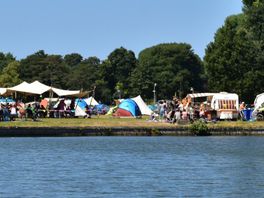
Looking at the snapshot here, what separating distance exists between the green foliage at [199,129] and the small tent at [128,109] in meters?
16.0

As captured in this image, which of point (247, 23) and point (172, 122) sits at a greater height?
point (247, 23)

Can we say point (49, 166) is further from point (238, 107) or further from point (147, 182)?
point (238, 107)

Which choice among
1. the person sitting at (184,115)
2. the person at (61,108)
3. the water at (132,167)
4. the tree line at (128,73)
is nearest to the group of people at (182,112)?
the person sitting at (184,115)

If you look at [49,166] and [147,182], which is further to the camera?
[49,166]

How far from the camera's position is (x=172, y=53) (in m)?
177

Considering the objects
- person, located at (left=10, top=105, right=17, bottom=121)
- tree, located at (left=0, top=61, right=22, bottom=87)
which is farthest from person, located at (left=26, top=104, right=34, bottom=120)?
tree, located at (left=0, top=61, right=22, bottom=87)

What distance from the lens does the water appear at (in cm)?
2942

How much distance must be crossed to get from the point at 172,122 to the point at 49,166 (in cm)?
2492

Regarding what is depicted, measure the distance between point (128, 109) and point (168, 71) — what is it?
95743 mm

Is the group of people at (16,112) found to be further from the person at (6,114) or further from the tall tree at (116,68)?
the tall tree at (116,68)

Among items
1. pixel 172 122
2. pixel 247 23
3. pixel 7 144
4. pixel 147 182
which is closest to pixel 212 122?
pixel 172 122

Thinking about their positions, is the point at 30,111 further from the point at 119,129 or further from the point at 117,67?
the point at 117,67

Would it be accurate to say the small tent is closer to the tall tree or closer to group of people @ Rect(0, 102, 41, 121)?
group of people @ Rect(0, 102, 41, 121)

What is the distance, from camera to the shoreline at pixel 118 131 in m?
55.4
